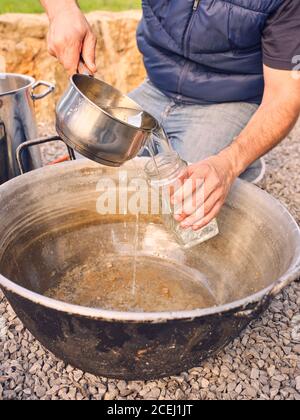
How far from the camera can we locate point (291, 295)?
2.03m

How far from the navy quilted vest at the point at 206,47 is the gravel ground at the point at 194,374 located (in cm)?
106

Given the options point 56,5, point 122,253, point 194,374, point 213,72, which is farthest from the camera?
point 213,72

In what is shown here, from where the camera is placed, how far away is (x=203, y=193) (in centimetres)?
149

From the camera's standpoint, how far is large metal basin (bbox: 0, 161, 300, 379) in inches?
45.9

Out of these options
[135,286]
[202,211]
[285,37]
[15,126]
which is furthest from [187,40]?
[135,286]

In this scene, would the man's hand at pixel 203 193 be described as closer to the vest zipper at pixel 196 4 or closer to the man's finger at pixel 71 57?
the man's finger at pixel 71 57

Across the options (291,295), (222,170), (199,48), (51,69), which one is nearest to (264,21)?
(199,48)

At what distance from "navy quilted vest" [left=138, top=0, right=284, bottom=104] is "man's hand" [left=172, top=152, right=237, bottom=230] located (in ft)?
2.47

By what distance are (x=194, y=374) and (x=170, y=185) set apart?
63 centimetres

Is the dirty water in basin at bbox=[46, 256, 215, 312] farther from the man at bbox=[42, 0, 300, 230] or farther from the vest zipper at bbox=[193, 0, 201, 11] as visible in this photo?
the vest zipper at bbox=[193, 0, 201, 11]

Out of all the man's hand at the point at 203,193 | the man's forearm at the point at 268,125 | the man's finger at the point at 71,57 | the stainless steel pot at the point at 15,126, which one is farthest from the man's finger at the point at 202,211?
the stainless steel pot at the point at 15,126

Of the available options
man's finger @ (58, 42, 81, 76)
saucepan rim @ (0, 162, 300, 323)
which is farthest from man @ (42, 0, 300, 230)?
saucepan rim @ (0, 162, 300, 323)

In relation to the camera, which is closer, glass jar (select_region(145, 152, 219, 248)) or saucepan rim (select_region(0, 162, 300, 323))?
saucepan rim (select_region(0, 162, 300, 323))

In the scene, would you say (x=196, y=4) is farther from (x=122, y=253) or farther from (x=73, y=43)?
(x=122, y=253)
